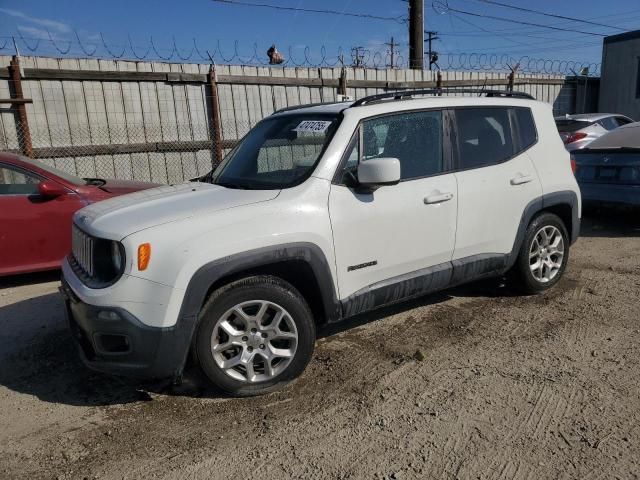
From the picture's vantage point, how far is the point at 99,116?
9055 mm

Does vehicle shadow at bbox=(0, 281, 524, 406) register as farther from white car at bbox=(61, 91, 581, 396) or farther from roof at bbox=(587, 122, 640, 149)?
roof at bbox=(587, 122, 640, 149)

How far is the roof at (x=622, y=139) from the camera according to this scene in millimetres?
7414

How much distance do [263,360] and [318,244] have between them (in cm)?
82

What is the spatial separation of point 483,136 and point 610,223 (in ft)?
16.0

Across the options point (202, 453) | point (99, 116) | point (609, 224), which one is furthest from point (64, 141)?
point (609, 224)

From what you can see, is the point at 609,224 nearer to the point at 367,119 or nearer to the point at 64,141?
the point at 367,119

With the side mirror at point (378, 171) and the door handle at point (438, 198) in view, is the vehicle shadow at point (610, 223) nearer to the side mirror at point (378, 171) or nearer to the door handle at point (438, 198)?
the door handle at point (438, 198)

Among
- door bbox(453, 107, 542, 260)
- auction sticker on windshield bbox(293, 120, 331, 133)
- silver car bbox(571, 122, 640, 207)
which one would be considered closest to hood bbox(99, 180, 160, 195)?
auction sticker on windshield bbox(293, 120, 331, 133)

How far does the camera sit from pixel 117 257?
10.2 feet

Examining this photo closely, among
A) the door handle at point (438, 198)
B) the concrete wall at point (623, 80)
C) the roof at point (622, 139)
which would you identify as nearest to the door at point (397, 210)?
the door handle at point (438, 198)

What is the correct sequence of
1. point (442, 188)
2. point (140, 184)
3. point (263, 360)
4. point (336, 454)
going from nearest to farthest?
point (336, 454) → point (263, 360) → point (442, 188) → point (140, 184)

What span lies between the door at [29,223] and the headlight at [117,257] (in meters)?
3.05

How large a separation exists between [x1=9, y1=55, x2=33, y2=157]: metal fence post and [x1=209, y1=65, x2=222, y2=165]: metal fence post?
3100 mm

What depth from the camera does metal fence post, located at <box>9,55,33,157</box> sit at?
26.9 feet
